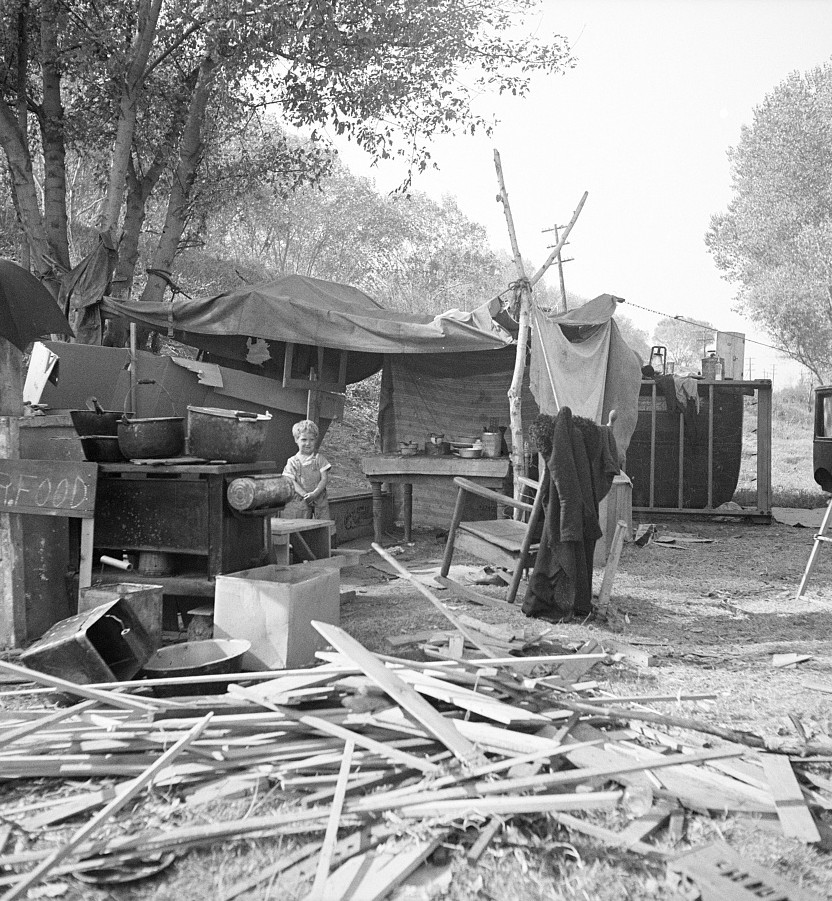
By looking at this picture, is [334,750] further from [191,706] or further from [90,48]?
[90,48]

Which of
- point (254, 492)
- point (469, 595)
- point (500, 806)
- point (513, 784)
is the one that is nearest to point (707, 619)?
point (469, 595)

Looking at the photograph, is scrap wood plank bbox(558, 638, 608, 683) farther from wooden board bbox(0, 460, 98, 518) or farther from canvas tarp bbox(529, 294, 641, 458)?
canvas tarp bbox(529, 294, 641, 458)

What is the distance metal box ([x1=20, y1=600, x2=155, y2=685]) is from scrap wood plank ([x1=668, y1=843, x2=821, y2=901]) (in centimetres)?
279

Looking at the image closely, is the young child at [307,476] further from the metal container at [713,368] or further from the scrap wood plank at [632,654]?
the metal container at [713,368]

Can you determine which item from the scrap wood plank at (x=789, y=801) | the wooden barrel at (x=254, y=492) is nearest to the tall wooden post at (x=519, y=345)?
the wooden barrel at (x=254, y=492)

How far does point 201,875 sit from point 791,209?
102 feet

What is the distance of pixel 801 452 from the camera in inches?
888

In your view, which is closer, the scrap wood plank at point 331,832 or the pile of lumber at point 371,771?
the scrap wood plank at point 331,832

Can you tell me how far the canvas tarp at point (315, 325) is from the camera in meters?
8.96

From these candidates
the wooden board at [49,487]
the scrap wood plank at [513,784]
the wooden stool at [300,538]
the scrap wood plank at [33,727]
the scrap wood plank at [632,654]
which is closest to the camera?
the scrap wood plank at [513,784]

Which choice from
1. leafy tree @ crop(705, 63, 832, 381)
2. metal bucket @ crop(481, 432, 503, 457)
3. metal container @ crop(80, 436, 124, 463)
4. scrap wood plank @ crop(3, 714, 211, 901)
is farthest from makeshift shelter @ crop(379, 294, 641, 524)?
leafy tree @ crop(705, 63, 832, 381)

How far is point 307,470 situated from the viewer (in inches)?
297

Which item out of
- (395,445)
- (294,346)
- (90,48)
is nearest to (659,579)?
(395,445)

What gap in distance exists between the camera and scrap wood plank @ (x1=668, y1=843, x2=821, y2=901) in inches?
93.3
